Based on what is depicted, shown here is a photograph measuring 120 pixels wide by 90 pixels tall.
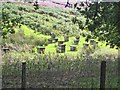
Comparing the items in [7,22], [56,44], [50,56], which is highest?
[7,22]

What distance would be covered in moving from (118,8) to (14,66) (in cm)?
111

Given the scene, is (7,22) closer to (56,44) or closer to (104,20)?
(56,44)

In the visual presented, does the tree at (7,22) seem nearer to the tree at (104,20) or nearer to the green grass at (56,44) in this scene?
the green grass at (56,44)

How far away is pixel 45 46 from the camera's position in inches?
135

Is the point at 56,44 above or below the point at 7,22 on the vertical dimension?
below


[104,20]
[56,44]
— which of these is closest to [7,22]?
[56,44]

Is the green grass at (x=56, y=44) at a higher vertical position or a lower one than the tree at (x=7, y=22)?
lower

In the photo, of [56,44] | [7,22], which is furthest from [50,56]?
[7,22]

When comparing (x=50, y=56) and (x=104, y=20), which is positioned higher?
(x=104, y=20)

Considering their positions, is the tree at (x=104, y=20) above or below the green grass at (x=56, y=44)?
above

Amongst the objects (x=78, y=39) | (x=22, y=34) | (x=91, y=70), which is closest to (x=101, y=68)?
(x=91, y=70)

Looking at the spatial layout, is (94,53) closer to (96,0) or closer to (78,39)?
(78,39)

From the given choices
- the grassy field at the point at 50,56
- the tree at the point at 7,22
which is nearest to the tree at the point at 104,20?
the grassy field at the point at 50,56

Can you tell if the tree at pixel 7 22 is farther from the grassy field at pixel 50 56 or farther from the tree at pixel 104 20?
the tree at pixel 104 20
